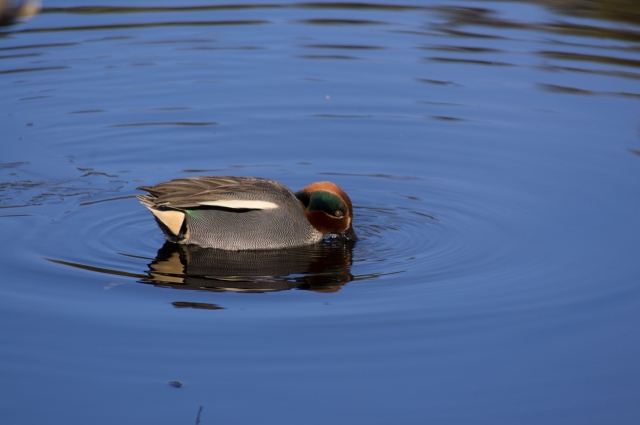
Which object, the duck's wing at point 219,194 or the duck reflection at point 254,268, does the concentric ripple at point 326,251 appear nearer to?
the duck reflection at point 254,268

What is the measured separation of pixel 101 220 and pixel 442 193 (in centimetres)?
354

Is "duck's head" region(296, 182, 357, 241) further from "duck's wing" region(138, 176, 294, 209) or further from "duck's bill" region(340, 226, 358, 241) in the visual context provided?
Answer: "duck's wing" region(138, 176, 294, 209)

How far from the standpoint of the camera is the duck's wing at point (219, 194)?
26.2ft

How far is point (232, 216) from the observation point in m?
8.01

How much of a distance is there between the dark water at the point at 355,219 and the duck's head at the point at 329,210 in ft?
0.87

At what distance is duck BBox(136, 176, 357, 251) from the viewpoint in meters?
7.98

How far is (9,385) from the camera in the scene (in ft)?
17.3

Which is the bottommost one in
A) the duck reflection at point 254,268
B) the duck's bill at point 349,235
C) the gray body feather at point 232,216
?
the duck reflection at point 254,268

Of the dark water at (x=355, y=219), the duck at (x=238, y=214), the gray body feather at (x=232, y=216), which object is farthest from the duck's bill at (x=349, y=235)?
the gray body feather at (x=232, y=216)

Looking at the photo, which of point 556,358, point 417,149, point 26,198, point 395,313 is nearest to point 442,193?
point 417,149

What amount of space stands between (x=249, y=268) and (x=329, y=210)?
1132mm

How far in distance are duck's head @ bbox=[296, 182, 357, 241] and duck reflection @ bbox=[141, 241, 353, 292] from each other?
5.3 inches

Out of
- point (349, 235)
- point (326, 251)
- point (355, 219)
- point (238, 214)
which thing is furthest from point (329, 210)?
point (238, 214)

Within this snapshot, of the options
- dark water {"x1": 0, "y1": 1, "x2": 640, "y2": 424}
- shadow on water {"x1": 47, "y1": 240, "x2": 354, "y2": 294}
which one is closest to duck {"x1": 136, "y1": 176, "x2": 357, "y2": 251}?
shadow on water {"x1": 47, "y1": 240, "x2": 354, "y2": 294}
